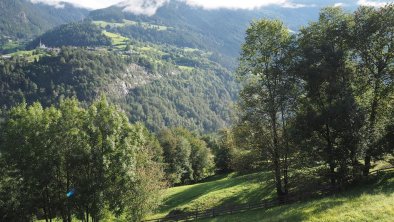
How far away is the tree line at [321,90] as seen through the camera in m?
39.1

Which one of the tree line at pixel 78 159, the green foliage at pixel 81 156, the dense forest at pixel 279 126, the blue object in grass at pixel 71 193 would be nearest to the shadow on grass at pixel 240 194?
the dense forest at pixel 279 126

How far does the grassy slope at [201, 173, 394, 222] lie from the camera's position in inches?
1244

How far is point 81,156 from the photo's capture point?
42.8 meters

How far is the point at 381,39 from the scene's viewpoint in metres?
40.2

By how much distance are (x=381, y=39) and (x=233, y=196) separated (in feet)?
95.6

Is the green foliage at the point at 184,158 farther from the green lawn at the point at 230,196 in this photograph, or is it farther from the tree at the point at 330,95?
the tree at the point at 330,95

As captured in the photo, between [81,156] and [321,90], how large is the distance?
90.2 feet

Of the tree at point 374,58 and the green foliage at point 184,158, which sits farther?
the green foliage at point 184,158

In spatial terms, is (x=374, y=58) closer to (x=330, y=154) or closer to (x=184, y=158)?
(x=330, y=154)

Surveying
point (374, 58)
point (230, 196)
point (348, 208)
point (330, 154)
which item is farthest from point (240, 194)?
point (374, 58)

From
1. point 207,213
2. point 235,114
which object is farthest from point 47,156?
point 235,114

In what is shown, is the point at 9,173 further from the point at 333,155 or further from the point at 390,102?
the point at 390,102

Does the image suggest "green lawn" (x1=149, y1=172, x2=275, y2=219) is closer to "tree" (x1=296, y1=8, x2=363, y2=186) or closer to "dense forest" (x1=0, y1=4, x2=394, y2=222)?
"dense forest" (x1=0, y1=4, x2=394, y2=222)

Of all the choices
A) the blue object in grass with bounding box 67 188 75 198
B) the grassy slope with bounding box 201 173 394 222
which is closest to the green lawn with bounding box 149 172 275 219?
the grassy slope with bounding box 201 173 394 222
